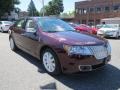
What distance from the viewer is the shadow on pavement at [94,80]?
5.05 m

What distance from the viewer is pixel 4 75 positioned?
19.1 ft

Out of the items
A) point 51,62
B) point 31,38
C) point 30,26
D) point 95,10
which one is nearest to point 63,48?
point 51,62

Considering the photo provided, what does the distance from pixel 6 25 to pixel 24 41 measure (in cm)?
1581

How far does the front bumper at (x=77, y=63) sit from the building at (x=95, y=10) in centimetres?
4870

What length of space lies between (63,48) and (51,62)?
71 centimetres

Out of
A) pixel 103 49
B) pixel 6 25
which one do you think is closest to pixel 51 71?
pixel 103 49

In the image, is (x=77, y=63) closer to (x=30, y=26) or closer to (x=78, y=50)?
Answer: (x=78, y=50)

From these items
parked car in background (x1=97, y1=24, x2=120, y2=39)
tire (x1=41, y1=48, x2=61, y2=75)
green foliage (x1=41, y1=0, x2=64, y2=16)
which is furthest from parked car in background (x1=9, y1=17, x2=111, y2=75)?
green foliage (x1=41, y1=0, x2=64, y2=16)

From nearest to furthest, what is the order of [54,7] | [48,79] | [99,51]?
1. [99,51]
2. [48,79]
3. [54,7]

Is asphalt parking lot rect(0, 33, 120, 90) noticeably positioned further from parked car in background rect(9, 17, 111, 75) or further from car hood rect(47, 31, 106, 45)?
car hood rect(47, 31, 106, 45)

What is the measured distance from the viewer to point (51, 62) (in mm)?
5805

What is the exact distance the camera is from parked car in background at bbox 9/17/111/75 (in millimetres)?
5184

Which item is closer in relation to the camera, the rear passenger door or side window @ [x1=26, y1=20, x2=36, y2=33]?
the rear passenger door

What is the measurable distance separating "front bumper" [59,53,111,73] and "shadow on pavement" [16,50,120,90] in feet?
1.03
